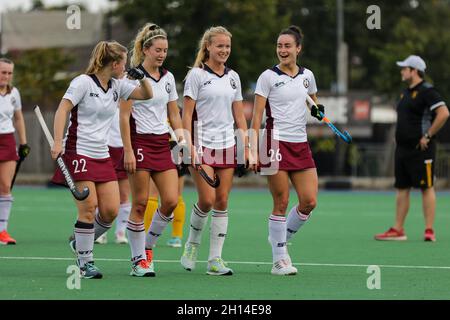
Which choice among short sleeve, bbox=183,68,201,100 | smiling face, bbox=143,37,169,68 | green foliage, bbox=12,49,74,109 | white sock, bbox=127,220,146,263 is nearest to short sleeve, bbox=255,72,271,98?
short sleeve, bbox=183,68,201,100

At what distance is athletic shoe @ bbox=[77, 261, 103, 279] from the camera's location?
33.3 ft

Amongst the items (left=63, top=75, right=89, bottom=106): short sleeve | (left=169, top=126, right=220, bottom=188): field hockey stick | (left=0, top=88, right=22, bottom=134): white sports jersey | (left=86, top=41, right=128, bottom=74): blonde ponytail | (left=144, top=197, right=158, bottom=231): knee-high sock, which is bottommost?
(left=144, top=197, right=158, bottom=231): knee-high sock

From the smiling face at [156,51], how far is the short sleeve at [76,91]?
0.78 m

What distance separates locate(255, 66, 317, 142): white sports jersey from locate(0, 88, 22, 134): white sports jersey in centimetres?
455

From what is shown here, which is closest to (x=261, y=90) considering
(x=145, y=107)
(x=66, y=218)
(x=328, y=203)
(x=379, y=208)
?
(x=145, y=107)

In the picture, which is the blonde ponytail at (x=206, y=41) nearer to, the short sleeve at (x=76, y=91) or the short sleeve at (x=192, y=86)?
the short sleeve at (x=192, y=86)

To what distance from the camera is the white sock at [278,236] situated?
10.9 m

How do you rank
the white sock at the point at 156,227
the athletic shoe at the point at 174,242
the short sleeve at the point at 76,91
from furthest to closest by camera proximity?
the athletic shoe at the point at 174,242
the white sock at the point at 156,227
the short sleeve at the point at 76,91

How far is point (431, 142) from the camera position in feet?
51.1

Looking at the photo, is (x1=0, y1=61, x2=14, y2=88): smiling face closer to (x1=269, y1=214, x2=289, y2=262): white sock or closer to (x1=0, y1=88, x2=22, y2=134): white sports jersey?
(x1=0, y1=88, x2=22, y2=134): white sports jersey

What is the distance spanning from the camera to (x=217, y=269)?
10.7 meters

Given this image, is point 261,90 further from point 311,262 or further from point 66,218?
point 66,218

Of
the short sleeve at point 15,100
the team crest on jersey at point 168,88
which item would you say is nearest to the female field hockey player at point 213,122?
the team crest on jersey at point 168,88

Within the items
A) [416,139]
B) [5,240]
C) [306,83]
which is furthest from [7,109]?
[416,139]
